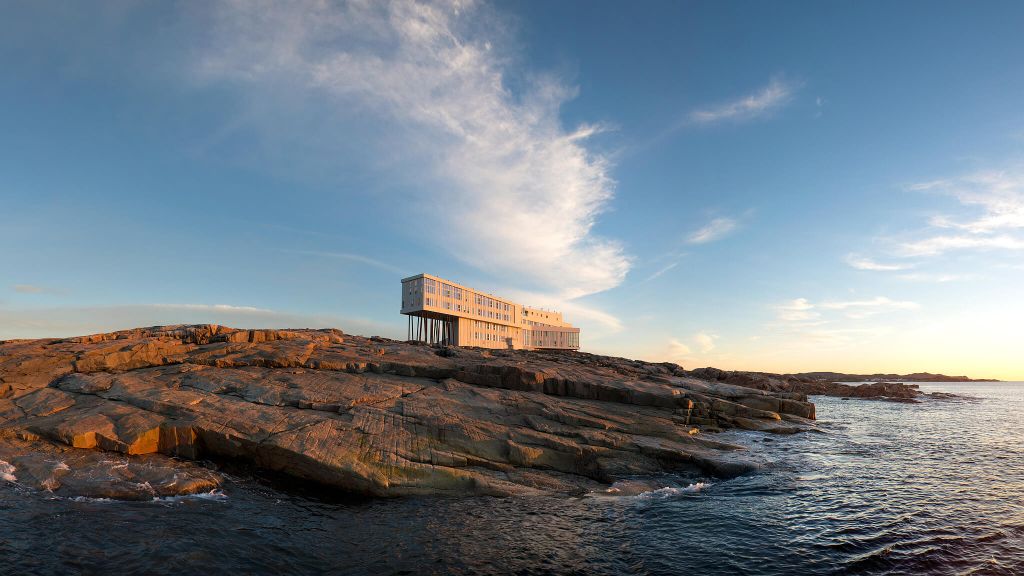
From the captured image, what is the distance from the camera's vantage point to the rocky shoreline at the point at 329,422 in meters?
20.7

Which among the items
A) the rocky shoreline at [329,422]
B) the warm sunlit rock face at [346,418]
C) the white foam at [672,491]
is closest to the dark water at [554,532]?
the white foam at [672,491]

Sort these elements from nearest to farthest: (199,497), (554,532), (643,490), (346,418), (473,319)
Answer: (554,532) < (199,497) < (643,490) < (346,418) < (473,319)

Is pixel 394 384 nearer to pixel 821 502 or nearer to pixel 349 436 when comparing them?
pixel 349 436

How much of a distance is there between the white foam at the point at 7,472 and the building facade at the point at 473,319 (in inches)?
2211

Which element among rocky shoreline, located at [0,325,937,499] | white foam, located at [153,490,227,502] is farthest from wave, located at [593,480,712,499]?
white foam, located at [153,490,227,502]

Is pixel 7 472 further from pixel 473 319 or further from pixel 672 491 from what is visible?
pixel 473 319

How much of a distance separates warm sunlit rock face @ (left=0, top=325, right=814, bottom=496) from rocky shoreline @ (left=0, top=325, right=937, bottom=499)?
0.08 meters

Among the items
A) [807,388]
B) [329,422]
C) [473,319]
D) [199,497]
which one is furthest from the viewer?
[807,388]

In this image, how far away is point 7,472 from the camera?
1941cm

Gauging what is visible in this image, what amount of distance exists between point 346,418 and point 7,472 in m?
12.9

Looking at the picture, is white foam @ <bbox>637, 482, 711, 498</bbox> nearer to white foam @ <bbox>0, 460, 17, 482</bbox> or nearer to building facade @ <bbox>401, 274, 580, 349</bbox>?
white foam @ <bbox>0, 460, 17, 482</bbox>

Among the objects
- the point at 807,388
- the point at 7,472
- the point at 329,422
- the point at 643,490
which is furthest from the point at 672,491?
the point at 807,388

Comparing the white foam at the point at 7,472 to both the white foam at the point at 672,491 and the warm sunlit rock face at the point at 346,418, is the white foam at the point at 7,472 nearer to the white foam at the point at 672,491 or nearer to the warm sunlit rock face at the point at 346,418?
the warm sunlit rock face at the point at 346,418

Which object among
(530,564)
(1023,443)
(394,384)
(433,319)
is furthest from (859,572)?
(433,319)
